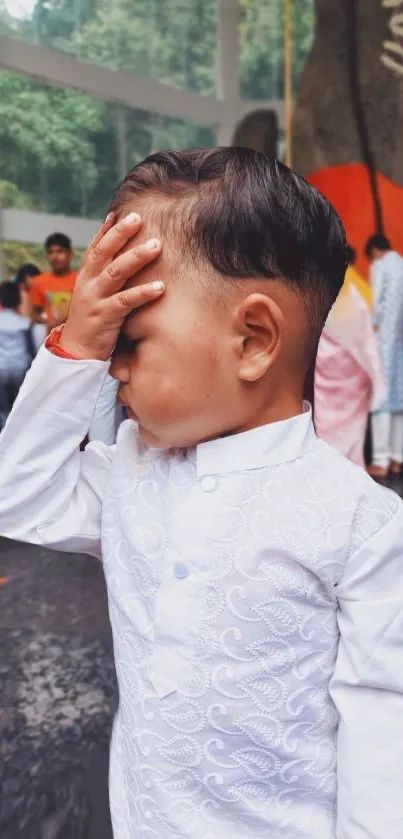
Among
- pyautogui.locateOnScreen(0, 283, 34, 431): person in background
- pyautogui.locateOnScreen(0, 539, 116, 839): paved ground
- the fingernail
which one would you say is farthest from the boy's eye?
pyautogui.locateOnScreen(0, 283, 34, 431): person in background

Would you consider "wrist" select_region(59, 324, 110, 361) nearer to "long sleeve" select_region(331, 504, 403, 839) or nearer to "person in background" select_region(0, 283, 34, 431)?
"long sleeve" select_region(331, 504, 403, 839)

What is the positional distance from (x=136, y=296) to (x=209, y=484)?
0.20 m

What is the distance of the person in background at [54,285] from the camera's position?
4801 mm

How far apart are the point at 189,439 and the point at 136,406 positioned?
0.06m

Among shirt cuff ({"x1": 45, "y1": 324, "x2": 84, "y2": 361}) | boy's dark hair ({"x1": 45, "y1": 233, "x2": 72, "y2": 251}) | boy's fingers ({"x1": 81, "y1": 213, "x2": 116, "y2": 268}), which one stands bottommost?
boy's dark hair ({"x1": 45, "y1": 233, "x2": 72, "y2": 251})

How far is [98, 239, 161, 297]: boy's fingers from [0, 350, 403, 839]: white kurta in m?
0.09

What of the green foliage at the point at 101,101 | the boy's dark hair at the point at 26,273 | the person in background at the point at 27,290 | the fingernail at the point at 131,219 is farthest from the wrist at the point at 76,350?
the green foliage at the point at 101,101

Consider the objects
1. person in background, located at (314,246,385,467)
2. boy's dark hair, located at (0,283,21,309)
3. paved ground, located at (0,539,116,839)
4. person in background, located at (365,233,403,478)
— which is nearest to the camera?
paved ground, located at (0,539,116,839)

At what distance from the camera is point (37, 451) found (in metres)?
0.79

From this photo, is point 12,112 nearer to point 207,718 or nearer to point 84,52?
point 84,52

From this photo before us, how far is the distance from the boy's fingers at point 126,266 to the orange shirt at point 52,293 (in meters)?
4.18

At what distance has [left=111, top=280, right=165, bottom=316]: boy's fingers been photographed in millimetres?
681

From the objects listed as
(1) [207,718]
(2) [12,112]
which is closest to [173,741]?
(1) [207,718]

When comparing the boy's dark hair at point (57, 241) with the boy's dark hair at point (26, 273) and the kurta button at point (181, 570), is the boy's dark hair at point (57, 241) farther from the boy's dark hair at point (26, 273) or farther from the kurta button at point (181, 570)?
the kurta button at point (181, 570)
